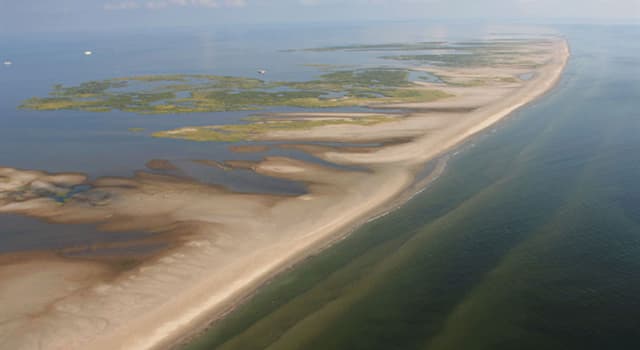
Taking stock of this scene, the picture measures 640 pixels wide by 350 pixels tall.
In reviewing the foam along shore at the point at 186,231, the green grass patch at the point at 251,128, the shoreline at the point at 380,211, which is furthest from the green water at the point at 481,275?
the green grass patch at the point at 251,128

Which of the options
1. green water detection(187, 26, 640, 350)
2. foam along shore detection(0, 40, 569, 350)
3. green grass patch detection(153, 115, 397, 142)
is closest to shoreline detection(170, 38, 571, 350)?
foam along shore detection(0, 40, 569, 350)

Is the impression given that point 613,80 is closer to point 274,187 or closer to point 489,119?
point 489,119

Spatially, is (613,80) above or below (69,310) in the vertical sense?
above

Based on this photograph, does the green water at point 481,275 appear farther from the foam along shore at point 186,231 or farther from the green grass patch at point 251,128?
the green grass patch at point 251,128

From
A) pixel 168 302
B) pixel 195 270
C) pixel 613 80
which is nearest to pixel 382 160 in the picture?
pixel 195 270

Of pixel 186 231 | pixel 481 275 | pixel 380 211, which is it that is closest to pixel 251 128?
pixel 380 211

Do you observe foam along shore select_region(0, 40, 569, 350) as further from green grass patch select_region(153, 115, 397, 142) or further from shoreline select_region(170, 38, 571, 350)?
green grass patch select_region(153, 115, 397, 142)

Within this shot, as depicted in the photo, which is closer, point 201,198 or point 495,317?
point 495,317
